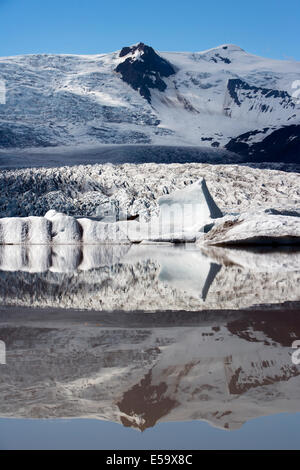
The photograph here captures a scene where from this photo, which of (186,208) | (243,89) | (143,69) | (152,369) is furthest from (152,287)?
(143,69)

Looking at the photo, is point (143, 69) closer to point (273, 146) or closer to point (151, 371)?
point (273, 146)

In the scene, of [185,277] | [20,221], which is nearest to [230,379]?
[185,277]

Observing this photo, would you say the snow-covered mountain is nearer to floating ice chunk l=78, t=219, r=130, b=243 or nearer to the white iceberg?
the white iceberg

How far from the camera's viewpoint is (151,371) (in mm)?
2053

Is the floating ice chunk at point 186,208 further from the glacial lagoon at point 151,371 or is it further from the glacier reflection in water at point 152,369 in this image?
the glacier reflection in water at point 152,369

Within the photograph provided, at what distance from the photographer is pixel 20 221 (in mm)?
14156

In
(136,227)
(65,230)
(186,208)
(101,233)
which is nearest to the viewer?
(65,230)

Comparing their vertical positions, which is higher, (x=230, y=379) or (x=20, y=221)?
(x=230, y=379)

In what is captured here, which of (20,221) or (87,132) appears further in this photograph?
(87,132)

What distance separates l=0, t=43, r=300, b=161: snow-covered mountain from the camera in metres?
43.5

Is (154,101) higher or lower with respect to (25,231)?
higher

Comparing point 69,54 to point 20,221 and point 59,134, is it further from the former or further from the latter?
point 20,221

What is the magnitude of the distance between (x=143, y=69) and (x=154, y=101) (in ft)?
16.8

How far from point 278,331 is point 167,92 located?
189 ft
